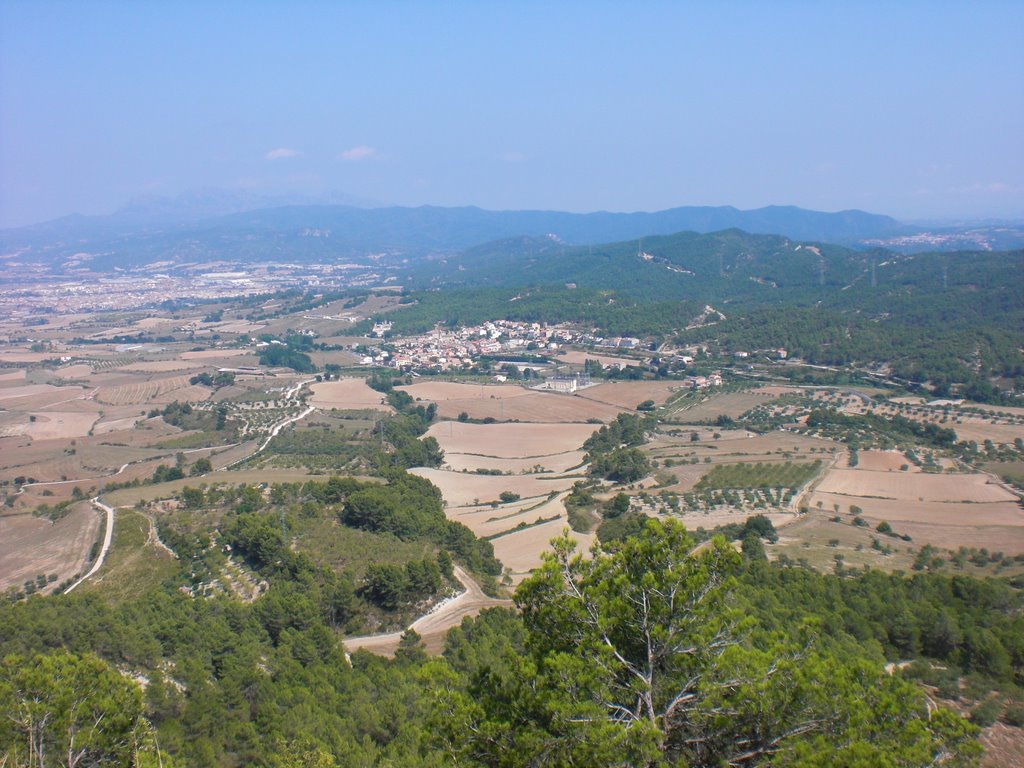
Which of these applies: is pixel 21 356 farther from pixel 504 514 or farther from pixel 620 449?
pixel 504 514

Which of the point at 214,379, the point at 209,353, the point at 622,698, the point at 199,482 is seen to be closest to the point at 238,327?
the point at 209,353

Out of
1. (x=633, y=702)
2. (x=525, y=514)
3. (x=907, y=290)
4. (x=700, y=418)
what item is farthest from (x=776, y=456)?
(x=907, y=290)

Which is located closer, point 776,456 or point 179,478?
point 179,478

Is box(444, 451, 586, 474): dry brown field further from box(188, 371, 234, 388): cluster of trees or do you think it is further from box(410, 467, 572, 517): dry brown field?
box(188, 371, 234, 388): cluster of trees

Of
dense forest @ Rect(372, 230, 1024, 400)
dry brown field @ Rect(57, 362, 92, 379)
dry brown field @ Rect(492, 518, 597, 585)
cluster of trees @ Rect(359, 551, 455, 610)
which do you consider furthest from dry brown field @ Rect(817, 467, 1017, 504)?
dry brown field @ Rect(57, 362, 92, 379)

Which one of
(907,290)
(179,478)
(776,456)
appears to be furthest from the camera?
(907,290)

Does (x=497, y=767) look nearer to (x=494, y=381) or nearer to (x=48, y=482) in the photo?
(x=48, y=482)
